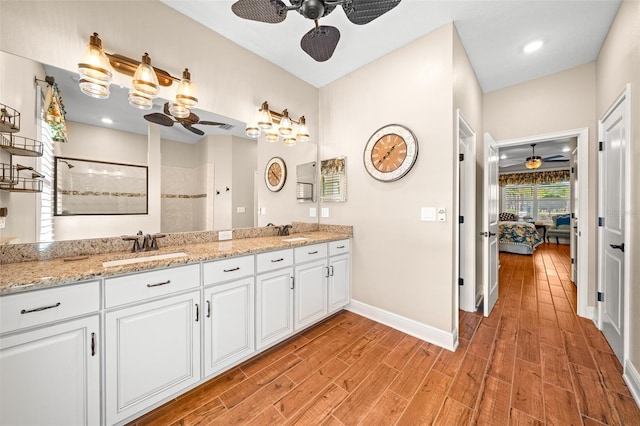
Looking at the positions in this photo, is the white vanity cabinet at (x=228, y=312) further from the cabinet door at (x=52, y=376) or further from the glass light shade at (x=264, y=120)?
the glass light shade at (x=264, y=120)

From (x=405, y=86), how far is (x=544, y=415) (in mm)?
2692

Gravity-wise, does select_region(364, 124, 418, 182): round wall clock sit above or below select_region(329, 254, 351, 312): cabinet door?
above

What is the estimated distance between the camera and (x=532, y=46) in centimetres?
239

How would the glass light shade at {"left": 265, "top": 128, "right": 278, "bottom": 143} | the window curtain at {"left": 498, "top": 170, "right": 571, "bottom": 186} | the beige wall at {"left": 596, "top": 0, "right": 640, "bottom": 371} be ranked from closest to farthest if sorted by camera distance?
the beige wall at {"left": 596, "top": 0, "right": 640, "bottom": 371}, the glass light shade at {"left": 265, "top": 128, "right": 278, "bottom": 143}, the window curtain at {"left": 498, "top": 170, "right": 571, "bottom": 186}

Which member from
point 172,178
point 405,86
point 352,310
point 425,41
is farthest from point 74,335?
point 425,41

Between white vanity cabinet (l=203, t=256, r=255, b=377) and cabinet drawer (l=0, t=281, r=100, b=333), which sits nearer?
cabinet drawer (l=0, t=281, r=100, b=333)

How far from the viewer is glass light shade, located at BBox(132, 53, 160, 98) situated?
1.58 meters

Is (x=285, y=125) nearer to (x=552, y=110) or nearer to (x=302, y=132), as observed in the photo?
(x=302, y=132)

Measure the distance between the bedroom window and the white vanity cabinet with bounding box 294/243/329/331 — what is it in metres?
9.85

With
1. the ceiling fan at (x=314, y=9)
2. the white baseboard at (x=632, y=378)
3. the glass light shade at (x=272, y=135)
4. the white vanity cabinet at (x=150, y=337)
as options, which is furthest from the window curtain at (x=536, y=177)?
the white vanity cabinet at (x=150, y=337)

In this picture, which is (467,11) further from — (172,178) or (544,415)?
(544,415)

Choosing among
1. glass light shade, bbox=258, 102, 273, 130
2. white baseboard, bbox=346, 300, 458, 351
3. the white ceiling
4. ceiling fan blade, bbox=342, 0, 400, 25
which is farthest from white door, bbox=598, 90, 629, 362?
glass light shade, bbox=258, 102, 273, 130

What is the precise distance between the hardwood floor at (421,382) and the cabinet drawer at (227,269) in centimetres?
74

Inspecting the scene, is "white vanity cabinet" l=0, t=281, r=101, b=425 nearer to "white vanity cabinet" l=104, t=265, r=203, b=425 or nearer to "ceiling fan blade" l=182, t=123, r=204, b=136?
"white vanity cabinet" l=104, t=265, r=203, b=425
